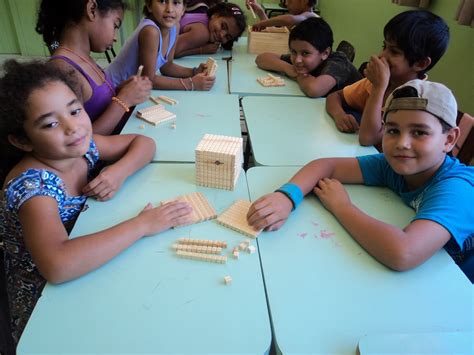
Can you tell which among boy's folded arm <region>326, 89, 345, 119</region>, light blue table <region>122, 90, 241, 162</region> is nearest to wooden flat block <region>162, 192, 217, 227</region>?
light blue table <region>122, 90, 241, 162</region>

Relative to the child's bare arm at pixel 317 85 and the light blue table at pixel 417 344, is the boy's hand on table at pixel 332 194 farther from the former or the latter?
the child's bare arm at pixel 317 85

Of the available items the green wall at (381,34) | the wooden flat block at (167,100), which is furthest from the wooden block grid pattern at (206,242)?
the green wall at (381,34)

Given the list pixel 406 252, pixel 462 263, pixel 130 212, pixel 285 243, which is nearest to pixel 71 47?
pixel 130 212

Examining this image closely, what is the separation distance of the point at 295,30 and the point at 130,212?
176cm

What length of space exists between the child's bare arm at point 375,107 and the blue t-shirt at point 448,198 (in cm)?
32

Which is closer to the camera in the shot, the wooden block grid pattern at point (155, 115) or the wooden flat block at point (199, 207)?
the wooden flat block at point (199, 207)

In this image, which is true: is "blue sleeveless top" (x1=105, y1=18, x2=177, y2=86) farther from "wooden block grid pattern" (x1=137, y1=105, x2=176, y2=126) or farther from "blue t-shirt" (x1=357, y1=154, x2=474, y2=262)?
"blue t-shirt" (x1=357, y1=154, x2=474, y2=262)

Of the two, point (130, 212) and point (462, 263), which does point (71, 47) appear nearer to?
point (130, 212)

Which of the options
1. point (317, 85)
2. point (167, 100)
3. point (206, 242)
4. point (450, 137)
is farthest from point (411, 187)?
point (167, 100)

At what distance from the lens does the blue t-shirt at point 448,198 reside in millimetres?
944

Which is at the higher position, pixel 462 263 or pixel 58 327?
pixel 58 327

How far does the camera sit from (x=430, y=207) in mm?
988

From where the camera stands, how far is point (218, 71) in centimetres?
244

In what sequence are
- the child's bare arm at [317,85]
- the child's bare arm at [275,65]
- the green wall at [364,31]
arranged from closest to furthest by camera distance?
the child's bare arm at [317,85], the child's bare arm at [275,65], the green wall at [364,31]
